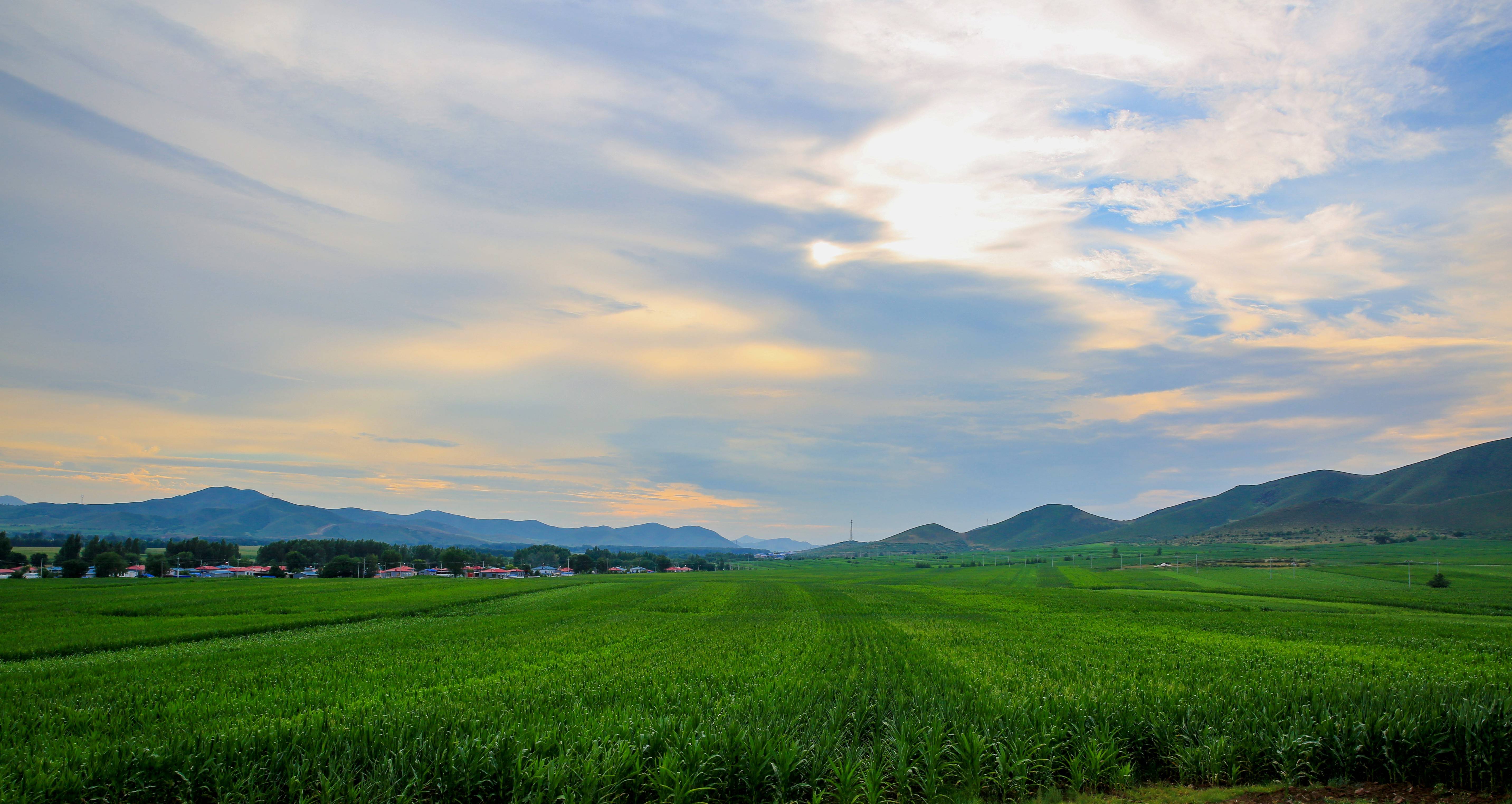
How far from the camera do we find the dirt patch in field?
440 inches

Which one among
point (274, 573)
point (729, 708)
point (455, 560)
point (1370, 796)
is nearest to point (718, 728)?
point (729, 708)

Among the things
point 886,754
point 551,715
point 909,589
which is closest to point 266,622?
point 551,715

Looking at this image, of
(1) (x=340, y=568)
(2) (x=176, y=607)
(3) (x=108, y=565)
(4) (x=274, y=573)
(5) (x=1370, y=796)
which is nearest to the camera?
(5) (x=1370, y=796)

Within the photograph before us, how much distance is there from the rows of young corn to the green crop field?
0.07m

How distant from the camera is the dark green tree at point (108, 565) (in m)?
122

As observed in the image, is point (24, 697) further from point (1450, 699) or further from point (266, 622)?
point (1450, 699)

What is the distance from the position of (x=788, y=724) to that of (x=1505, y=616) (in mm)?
65135

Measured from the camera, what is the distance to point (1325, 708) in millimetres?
13633

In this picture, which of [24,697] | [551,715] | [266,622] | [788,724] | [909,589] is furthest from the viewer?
[909,589]

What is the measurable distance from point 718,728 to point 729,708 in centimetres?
243

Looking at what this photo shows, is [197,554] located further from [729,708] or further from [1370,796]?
[1370,796]

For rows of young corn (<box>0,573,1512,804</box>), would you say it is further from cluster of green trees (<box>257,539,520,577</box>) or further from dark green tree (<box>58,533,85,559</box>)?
dark green tree (<box>58,533,85,559</box>)

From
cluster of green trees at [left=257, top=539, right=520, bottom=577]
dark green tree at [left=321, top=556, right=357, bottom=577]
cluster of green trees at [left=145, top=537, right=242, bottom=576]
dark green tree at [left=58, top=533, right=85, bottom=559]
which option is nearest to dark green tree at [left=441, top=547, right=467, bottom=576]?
cluster of green trees at [left=257, top=539, right=520, bottom=577]

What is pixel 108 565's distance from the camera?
403 feet
